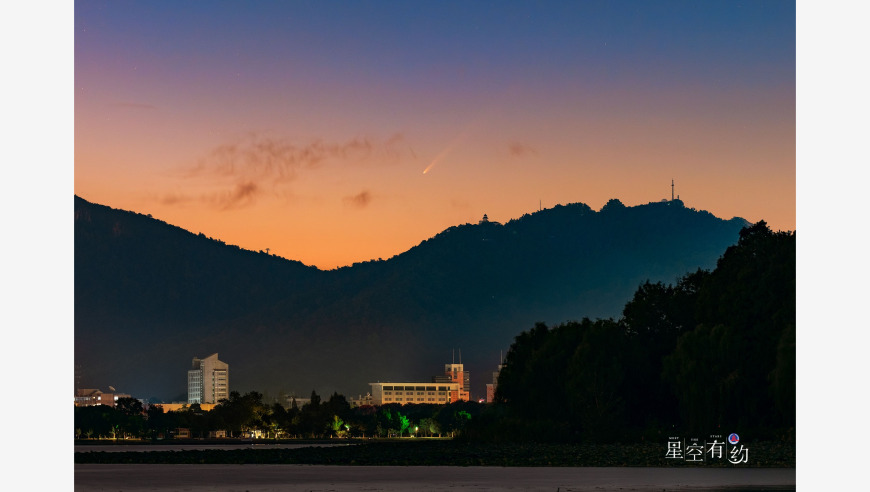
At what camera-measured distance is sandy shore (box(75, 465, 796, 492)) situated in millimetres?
25141

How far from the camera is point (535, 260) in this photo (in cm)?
17688

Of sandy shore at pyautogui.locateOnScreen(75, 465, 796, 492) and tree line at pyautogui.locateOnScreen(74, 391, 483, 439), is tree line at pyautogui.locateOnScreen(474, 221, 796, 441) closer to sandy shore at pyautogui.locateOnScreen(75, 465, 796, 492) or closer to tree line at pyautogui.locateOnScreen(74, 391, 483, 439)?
sandy shore at pyautogui.locateOnScreen(75, 465, 796, 492)

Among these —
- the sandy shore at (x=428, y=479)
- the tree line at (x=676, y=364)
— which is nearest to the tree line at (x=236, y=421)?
the tree line at (x=676, y=364)

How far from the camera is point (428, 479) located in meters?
28.3

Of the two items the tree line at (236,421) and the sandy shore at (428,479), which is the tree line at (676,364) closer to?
the sandy shore at (428,479)

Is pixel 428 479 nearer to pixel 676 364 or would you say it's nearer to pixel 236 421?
pixel 676 364

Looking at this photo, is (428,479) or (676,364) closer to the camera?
(428,479)

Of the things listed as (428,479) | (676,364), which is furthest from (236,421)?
(428,479)

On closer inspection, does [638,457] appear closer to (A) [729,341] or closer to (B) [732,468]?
(B) [732,468]

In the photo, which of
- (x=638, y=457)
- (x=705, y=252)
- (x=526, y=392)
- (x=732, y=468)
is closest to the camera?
(x=732, y=468)

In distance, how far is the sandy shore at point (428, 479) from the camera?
25141 mm

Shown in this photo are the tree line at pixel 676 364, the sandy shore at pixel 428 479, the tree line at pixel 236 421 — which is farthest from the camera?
the tree line at pixel 236 421
